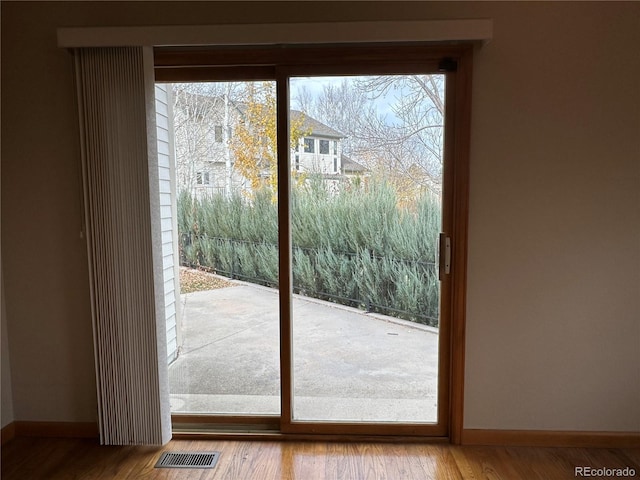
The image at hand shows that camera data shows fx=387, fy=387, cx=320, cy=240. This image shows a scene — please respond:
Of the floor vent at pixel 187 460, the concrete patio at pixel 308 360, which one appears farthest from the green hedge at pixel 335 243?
the floor vent at pixel 187 460

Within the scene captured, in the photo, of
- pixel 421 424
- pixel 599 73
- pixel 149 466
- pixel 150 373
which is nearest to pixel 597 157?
pixel 599 73

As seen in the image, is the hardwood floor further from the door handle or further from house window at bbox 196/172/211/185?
house window at bbox 196/172/211/185

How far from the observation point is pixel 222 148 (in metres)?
2.13

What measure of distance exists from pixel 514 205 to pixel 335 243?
37.4 inches

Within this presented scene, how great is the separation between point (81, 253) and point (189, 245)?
0.56 metres

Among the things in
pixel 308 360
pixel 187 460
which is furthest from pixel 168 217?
pixel 187 460

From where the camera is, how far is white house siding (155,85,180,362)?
210 cm

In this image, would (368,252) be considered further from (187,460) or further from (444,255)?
(187,460)

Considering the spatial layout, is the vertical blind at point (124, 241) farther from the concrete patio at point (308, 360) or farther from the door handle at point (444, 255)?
the door handle at point (444, 255)

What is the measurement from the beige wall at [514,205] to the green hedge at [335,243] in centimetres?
29

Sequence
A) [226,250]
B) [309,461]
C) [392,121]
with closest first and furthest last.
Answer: [309,461]
[392,121]
[226,250]

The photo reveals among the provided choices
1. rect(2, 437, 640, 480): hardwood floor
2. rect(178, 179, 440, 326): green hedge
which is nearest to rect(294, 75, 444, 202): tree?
rect(178, 179, 440, 326): green hedge

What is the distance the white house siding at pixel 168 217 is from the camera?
210 cm

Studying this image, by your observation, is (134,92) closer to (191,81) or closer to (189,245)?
(191,81)
